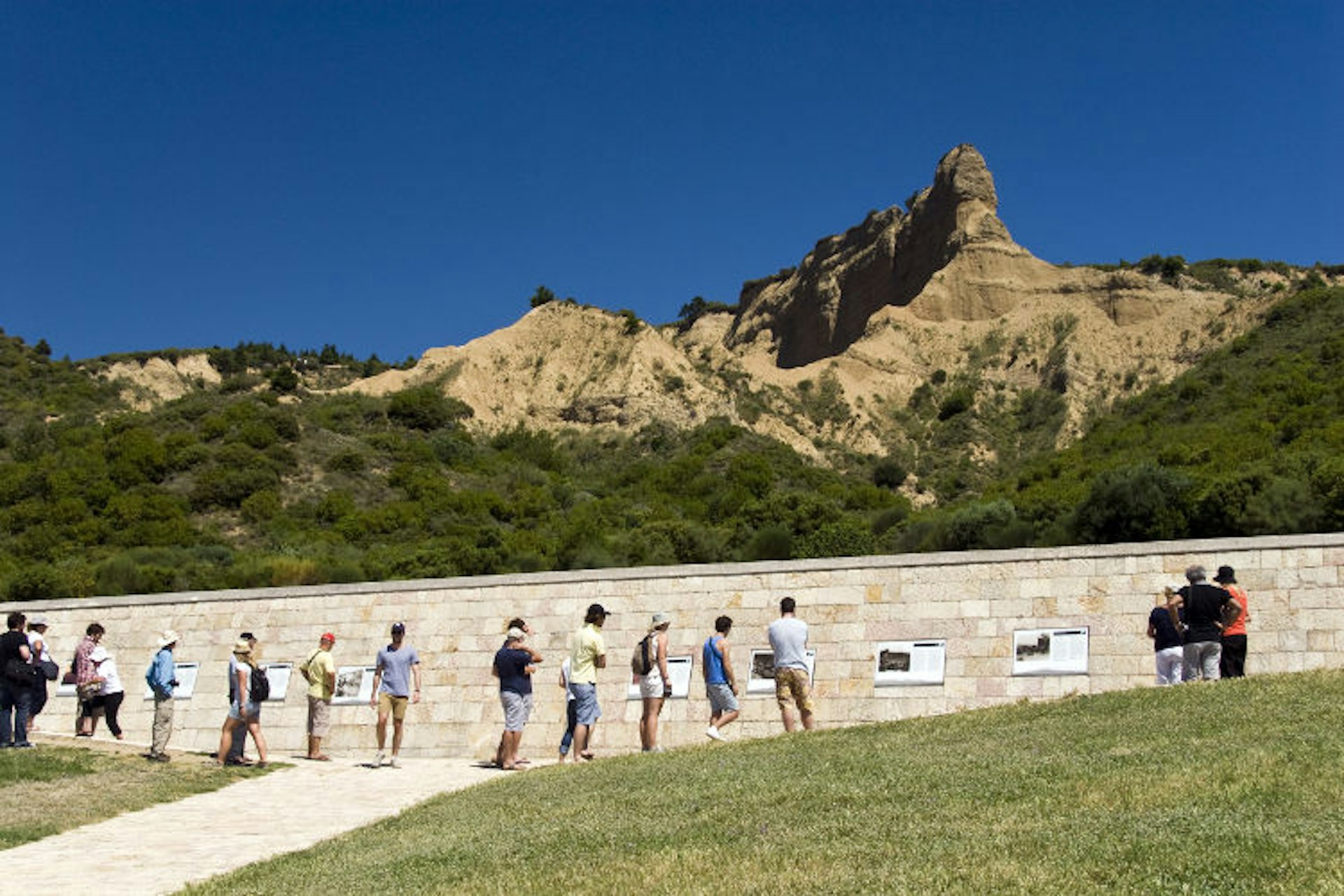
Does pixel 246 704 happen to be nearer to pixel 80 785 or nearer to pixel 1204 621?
pixel 80 785

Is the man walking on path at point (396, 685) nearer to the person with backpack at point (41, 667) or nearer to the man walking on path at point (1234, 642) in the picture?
the person with backpack at point (41, 667)

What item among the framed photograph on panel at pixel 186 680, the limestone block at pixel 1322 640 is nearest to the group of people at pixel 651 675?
the limestone block at pixel 1322 640

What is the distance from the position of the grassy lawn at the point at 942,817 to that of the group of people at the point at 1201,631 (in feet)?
3.77

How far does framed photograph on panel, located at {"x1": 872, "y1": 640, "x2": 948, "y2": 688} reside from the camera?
629 inches

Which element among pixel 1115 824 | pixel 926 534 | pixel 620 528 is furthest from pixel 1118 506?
pixel 1115 824

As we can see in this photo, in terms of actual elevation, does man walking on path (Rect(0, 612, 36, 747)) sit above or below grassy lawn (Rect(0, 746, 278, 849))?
above

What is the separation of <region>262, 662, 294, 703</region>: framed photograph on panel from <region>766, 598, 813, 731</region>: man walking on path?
27.4 feet

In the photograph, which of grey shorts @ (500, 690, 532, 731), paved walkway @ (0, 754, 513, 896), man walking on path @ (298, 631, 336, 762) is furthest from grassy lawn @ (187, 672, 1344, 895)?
man walking on path @ (298, 631, 336, 762)

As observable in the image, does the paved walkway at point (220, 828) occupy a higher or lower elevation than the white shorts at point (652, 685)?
lower

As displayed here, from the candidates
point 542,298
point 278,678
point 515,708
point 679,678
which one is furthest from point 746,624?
point 542,298

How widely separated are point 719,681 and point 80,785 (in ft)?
19.9

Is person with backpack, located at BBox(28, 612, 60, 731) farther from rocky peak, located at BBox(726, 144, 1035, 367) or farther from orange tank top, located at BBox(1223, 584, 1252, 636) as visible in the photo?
rocky peak, located at BBox(726, 144, 1035, 367)

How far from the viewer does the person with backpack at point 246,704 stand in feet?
47.1

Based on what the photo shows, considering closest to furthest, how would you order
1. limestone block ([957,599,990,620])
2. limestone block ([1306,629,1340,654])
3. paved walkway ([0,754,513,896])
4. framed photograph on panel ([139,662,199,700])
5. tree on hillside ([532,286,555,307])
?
paved walkway ([0,754,513,896])
limestone block ([1306,629,1340,654])
limestone block ([957,599,990,620])
framed photograph on panel ([139,662,199,700])
tree on hillside ([532,286,555,307])
